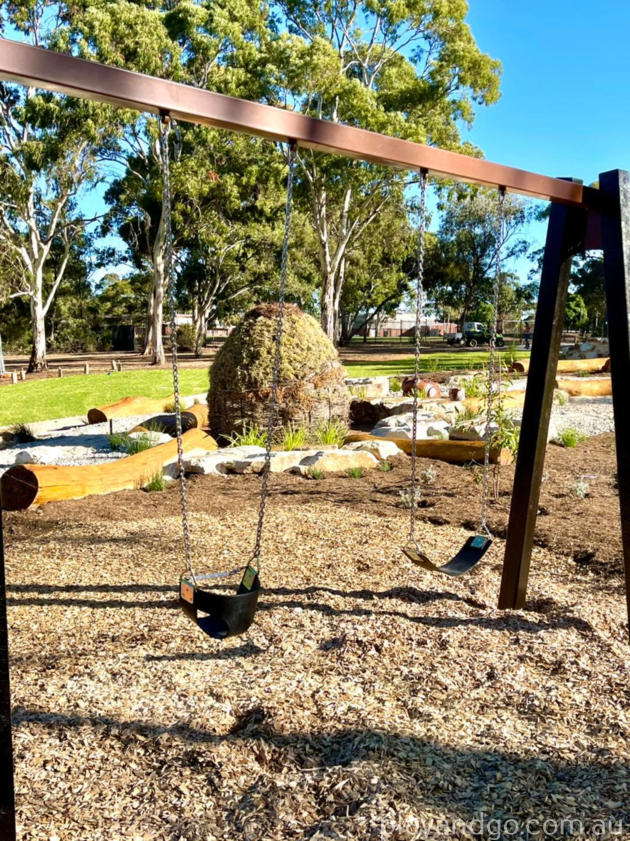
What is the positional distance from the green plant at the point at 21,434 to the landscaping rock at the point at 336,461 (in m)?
4.64

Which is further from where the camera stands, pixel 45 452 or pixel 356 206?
pixel 356 206

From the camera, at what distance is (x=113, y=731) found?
2.52m

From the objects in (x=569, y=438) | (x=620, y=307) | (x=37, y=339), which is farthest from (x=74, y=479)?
(x=37, y=339)

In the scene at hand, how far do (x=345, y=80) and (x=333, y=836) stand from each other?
22.1 meters

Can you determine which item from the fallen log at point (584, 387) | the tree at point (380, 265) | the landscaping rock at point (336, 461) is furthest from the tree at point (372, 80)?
the landscaping rock at point (336, 461)

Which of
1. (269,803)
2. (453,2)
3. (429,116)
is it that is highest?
(453,2)

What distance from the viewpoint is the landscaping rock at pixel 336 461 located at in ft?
21.7

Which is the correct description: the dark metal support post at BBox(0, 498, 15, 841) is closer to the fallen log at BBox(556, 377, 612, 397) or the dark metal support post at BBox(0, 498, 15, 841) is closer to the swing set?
the swing set

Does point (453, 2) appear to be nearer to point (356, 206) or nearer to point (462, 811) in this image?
point (356, 206)

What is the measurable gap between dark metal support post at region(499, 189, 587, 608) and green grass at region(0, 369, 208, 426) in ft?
31.5

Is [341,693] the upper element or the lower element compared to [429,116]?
lower

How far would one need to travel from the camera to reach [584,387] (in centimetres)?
1345

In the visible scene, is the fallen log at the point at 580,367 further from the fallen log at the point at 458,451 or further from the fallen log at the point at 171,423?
the fallen log at the point at 458,451

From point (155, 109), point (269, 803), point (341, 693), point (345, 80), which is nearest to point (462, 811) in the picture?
point (269, 803)
